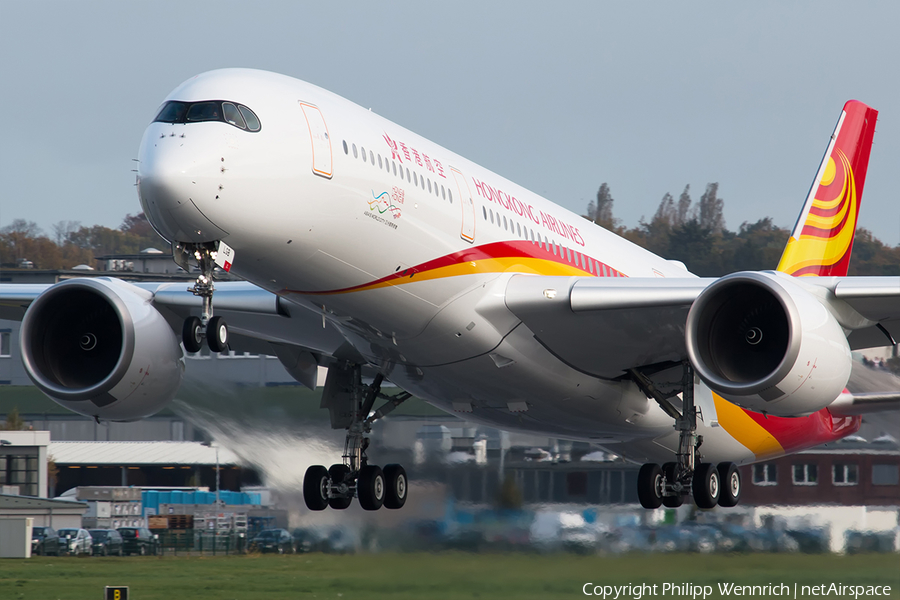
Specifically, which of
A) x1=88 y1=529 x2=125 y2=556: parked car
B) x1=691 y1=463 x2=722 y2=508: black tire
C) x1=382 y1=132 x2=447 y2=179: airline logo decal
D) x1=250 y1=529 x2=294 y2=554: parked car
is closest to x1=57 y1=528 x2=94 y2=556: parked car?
x1=88 y1=529 x2=125 y2=556: parked car

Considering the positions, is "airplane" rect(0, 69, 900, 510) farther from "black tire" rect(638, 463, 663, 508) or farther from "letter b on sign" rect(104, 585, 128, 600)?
"letter b on sign" rect(104, 585, 128, 600)

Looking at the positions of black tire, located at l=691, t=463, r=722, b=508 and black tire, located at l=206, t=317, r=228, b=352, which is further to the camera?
black tire, located at l=691, t=463, r=722, b=508

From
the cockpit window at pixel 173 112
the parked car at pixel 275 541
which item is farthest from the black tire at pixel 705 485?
the cockpit window at pixel 173 112

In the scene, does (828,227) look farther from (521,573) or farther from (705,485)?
(521,573)

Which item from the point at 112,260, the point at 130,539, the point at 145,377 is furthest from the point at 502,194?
the point at 112,260

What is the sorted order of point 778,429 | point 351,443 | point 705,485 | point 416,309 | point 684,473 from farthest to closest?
point 778,429 → point 351,443 → point 705,485 → point 684,473 → point 416,309

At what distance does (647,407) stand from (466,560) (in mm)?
4730

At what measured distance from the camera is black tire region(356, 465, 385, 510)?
1852cm

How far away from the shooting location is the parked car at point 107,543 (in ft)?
101

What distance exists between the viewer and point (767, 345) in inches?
587

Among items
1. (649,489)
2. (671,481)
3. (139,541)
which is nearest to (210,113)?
(671,481)

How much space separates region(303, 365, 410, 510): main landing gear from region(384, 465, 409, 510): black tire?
176mm

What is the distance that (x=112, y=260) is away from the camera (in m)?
55.0

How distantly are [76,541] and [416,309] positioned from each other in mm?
20610
